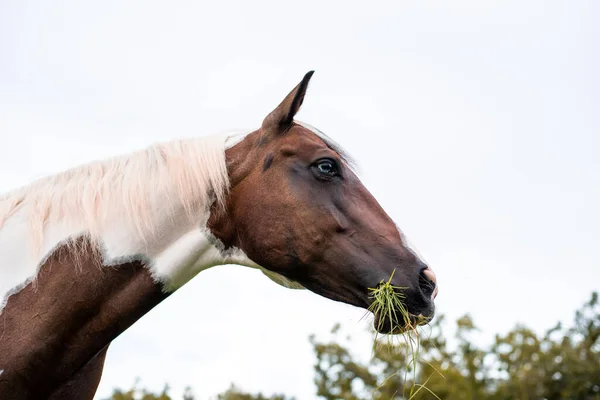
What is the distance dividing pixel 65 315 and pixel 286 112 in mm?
1698

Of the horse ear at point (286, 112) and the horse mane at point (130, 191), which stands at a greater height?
the horse ear at point (286, 112)

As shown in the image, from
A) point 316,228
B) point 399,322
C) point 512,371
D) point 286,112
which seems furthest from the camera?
point 512,371

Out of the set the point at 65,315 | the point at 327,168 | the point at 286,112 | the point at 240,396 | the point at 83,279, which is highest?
the point at 286,112

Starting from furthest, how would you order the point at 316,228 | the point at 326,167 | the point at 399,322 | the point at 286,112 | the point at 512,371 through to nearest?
the point at 512,371 → the point at 286,112 → the point at 326,167 → the point at 316,228 → the point at 399,322

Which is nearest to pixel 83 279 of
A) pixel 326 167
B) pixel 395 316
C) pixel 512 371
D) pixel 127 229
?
pixel 127 229

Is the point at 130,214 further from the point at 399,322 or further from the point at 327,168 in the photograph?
the point at 399,322

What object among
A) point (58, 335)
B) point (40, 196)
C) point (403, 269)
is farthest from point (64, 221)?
point (403, 269)

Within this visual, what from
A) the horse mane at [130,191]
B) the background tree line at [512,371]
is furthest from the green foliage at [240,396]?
the horse mane at [130,191]

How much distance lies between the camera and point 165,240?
4.11m

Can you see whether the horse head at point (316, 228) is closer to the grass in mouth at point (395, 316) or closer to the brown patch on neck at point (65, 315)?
the grass in mouth at point (395, 316)

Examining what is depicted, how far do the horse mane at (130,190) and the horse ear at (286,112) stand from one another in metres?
0.33

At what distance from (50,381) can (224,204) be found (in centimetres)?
132

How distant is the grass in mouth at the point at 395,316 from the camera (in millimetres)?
3867

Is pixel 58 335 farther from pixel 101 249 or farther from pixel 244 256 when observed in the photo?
pixel 244 256
